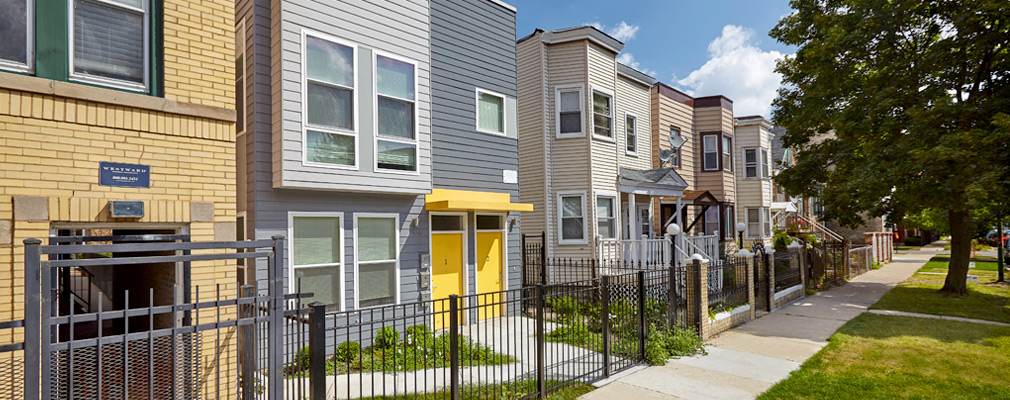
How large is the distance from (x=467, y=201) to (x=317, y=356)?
5.79 meters

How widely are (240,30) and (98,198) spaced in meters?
4.19

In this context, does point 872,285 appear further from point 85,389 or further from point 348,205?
point 85,389

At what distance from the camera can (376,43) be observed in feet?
29.7

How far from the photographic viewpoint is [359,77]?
28.5 ft

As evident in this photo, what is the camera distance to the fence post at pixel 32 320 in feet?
9.98

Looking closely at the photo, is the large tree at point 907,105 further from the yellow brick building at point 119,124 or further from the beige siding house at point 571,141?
the yellow brick building at point 119,124

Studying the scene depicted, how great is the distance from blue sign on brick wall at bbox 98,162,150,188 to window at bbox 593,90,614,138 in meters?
11.6

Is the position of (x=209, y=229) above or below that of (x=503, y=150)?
below

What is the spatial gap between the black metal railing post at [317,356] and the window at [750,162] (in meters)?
22.4

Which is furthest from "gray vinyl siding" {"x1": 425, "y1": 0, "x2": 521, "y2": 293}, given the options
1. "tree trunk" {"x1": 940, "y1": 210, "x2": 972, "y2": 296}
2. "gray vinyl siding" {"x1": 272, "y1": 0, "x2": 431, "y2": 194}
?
"tree trunk" {"x1": 940, "y1": 210, "x2": 972, "y2": 296}

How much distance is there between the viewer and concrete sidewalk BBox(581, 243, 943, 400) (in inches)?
262

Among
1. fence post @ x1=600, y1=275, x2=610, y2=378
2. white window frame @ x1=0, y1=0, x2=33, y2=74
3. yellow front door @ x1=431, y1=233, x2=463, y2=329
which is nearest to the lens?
white window frame @ x1=0, y1=0, x2=33, y2=74

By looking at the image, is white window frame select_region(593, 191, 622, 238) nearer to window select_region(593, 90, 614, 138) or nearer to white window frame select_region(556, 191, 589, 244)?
white window frame select_region(556, 191, 589, 244)

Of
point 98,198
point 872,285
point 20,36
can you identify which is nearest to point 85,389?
point 98,198
